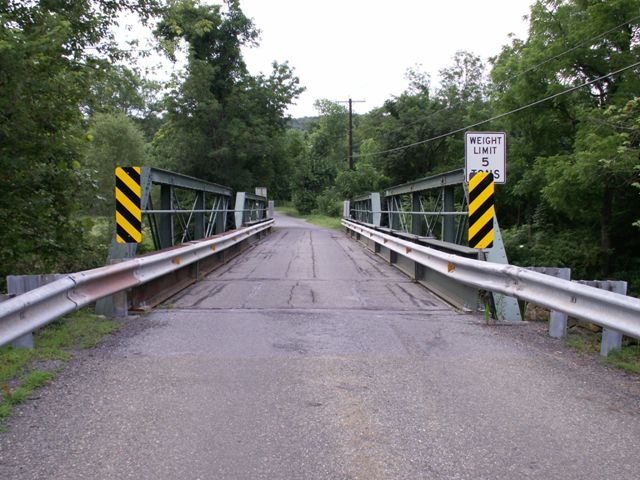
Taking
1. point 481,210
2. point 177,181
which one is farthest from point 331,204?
point 481,210

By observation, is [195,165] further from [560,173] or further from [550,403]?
[550,403]

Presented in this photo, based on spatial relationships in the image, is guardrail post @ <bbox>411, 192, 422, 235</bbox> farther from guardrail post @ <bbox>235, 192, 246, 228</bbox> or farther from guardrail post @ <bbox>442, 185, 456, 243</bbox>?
guardrail post @ <bbox>235, 192, 246, 228</bbox>

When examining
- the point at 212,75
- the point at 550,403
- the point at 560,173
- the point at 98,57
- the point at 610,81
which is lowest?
the point at 550,403

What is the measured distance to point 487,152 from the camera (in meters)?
8.09

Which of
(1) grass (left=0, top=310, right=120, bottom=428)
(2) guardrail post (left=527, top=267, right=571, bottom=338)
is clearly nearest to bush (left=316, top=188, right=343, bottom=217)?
(2) guardrail post (left=527, top=267, right=571, bottom=338)

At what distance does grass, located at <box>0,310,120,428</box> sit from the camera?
12.3ft

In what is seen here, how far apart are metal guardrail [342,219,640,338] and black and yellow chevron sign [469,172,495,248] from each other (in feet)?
1.41

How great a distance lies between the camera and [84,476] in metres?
2.74

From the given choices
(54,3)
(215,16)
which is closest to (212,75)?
(215,16)

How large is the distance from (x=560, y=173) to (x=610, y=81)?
14.2ft

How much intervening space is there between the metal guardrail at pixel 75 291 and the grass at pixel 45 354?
0.34 meters

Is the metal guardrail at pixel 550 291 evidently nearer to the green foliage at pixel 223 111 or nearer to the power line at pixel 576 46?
the power line at pixel 576 46

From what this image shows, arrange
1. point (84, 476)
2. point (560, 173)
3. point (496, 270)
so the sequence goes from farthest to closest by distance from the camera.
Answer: point (560, 173) → point (496, 270) → point (84, 476)

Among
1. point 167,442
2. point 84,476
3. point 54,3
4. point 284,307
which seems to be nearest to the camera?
point 84,476
